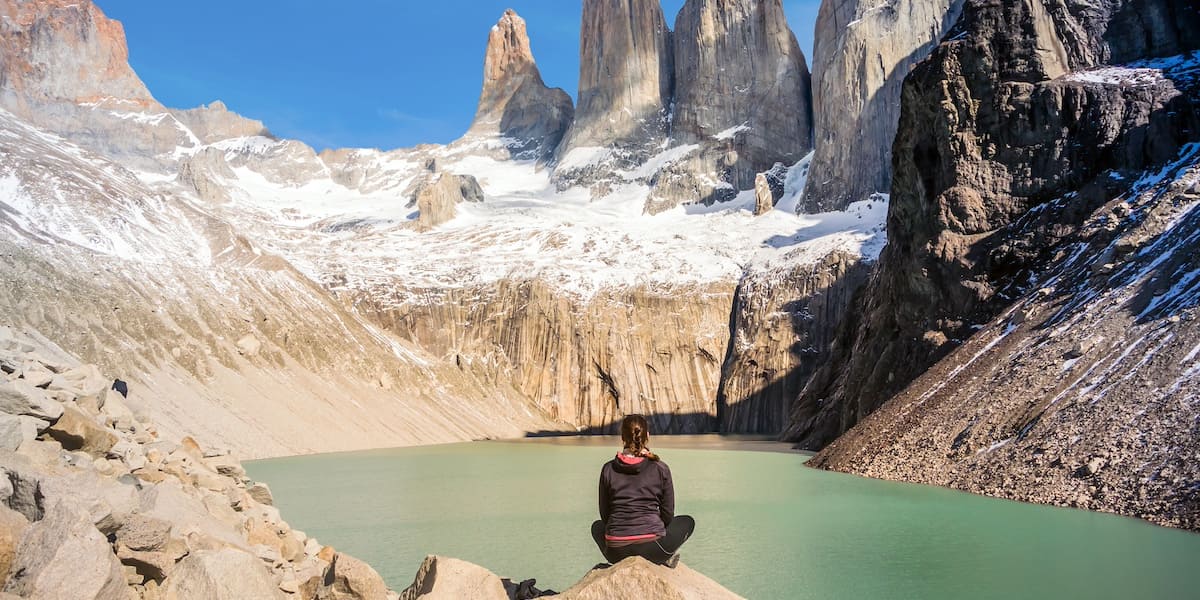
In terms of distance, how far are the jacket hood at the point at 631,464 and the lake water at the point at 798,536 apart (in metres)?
3.95

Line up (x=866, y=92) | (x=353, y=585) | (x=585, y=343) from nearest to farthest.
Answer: (x=353, y=585), (x=585, y=343), (x=866, y=92)

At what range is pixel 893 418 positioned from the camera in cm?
2566

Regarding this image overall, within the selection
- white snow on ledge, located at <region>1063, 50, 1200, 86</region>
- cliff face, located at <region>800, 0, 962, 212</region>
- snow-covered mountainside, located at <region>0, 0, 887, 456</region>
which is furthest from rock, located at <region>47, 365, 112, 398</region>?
cliff face, located at <region>800, 0, 962, 212</region>

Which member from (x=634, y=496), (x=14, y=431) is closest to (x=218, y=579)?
(x=14, y=431)

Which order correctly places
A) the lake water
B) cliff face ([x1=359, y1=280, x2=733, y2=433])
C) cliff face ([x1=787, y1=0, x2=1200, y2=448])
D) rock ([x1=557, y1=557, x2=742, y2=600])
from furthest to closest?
cliff face ([x1=359, y1=280, x2=733, y2=433]) → cliff face ([x1=787, y1=0, x2=1200, y2=448]) → the lake water → rock ([x1=557, y1=557, x2=742, y2=600])

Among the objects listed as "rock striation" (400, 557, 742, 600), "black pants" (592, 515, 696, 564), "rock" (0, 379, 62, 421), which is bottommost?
"rock striation" (400, 557, 742, 600)

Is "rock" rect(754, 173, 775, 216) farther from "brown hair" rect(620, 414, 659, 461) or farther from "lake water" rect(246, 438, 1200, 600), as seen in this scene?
"brown hair" rect(620, 414, 659, 461)

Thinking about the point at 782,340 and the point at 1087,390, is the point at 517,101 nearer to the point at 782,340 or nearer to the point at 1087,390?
the point at 782,340

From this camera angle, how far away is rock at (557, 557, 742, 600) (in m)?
6.04

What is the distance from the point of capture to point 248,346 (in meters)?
45.7

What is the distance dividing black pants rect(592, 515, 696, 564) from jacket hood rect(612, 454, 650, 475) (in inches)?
18.3

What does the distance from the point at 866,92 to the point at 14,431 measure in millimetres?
82113

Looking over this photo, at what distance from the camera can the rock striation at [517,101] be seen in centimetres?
12925

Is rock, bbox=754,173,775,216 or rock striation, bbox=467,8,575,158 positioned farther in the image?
rock striation, bbox=467,8,575,158
